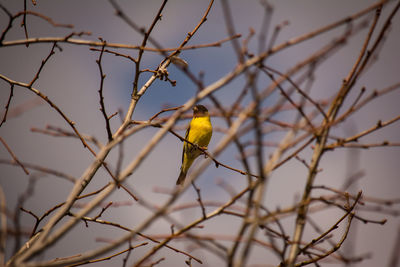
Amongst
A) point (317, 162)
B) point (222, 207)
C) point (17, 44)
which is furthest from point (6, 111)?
point (317, 162)

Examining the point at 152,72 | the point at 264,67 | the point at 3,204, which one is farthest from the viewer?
the point at 152,72

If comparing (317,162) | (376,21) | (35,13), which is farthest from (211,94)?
(35,13)

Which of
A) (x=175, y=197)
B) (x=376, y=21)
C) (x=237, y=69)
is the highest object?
(x=376, y=21)

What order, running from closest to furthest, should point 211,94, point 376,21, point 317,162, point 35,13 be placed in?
1. point 211,94
2. point 376,21
3. point 317,162
4. point 35,13

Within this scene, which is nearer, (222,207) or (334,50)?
(334,50)

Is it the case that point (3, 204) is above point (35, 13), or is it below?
below

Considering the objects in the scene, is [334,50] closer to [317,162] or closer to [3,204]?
[317,162]

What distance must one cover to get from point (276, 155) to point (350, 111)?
0.51 m

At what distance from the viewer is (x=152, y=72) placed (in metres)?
3.61

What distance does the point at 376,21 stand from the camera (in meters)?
1.67

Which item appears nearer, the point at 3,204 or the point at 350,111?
the point at 350,111

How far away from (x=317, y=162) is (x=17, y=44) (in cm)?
212

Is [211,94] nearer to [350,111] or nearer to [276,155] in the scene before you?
[276,155]

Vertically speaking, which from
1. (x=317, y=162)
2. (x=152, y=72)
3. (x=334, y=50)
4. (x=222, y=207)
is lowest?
(x=222, y=207)
